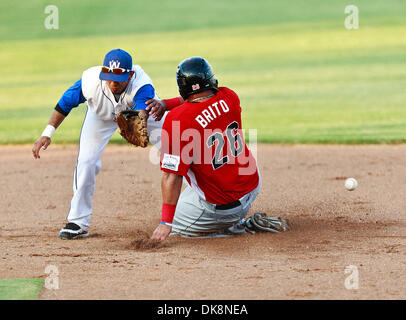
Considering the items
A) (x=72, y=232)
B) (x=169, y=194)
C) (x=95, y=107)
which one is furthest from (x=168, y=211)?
(x=95, y=107)

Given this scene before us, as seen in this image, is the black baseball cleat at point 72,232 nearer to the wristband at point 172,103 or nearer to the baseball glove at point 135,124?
the baseball glove at point 135,124

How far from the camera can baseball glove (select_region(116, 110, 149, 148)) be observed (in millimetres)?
6054

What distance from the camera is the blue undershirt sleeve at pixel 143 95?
6.31 m

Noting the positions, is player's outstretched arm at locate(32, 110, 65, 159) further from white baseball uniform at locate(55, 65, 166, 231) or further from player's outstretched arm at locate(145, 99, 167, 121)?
player's outstretched arm at locate(145, 99, 167, 121)

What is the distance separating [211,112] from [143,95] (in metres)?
0.87

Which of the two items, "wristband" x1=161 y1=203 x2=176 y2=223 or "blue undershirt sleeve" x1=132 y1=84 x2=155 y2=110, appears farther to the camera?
"blue undershirt sleeve" x1=132 y1=84 x2=155 y2=110

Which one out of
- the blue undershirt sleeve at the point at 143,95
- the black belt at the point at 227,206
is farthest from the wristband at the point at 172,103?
the black belt at the point at 227,206

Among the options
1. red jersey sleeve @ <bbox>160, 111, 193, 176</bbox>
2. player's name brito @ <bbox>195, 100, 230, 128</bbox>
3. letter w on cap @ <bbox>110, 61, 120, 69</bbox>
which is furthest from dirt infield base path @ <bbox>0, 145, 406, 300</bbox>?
letter w on cap @ <bbox>110, 61, 120, 69</bbox>

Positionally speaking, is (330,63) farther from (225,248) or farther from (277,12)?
(225,248)

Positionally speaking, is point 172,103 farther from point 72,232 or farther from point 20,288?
point 20,288

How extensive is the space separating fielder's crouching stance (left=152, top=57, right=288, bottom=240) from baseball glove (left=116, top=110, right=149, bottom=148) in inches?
14.2

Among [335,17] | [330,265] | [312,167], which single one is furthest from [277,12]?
[330,265]
